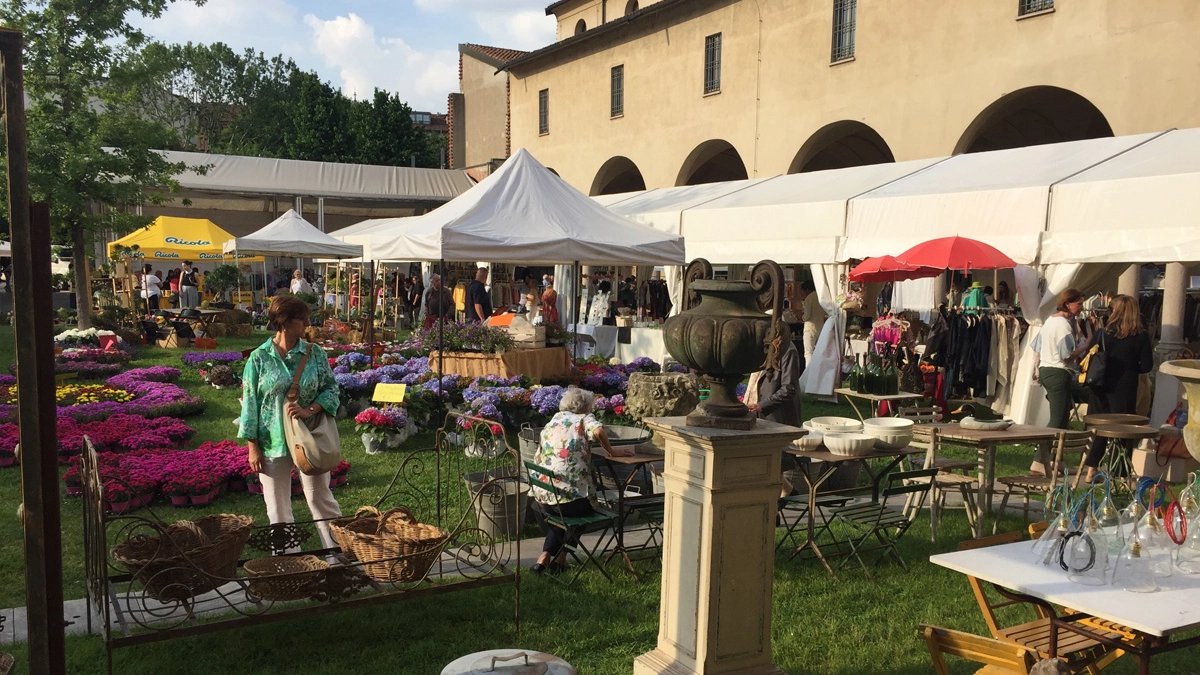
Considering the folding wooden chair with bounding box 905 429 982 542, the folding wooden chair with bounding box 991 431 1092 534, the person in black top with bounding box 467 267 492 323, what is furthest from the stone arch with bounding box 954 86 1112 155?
the folding wooden chair with bounding box 905 429 982 542

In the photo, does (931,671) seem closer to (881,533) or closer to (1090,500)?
(1090,500)

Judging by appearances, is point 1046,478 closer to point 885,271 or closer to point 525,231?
point 885,271

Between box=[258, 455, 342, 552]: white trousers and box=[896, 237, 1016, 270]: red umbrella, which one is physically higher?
box=[896, 237, 1016, 270]: red umbrella

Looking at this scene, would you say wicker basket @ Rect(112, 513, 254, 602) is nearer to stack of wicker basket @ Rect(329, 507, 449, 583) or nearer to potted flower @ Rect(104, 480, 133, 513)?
stack of wicker basket @ Rect(329, 507, 449, 583)

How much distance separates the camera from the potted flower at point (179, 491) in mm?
7328

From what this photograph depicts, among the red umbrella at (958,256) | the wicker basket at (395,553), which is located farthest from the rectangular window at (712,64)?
the wicker basket at (395,553)

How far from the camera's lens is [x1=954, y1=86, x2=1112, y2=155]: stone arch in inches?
694

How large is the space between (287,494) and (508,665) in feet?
9.33

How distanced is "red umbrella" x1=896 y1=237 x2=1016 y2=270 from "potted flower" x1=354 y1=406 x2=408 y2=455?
6.59 meters

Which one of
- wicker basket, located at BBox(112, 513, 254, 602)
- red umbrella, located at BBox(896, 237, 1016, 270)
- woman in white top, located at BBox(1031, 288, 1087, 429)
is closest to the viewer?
wicker basket, located at BBox(112, 513, 254, 602)

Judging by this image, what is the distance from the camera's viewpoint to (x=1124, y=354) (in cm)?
853

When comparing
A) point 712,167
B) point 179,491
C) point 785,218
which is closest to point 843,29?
point 785,218

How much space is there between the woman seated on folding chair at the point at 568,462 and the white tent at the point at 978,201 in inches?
311

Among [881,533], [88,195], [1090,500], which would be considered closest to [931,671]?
[1090,500]
